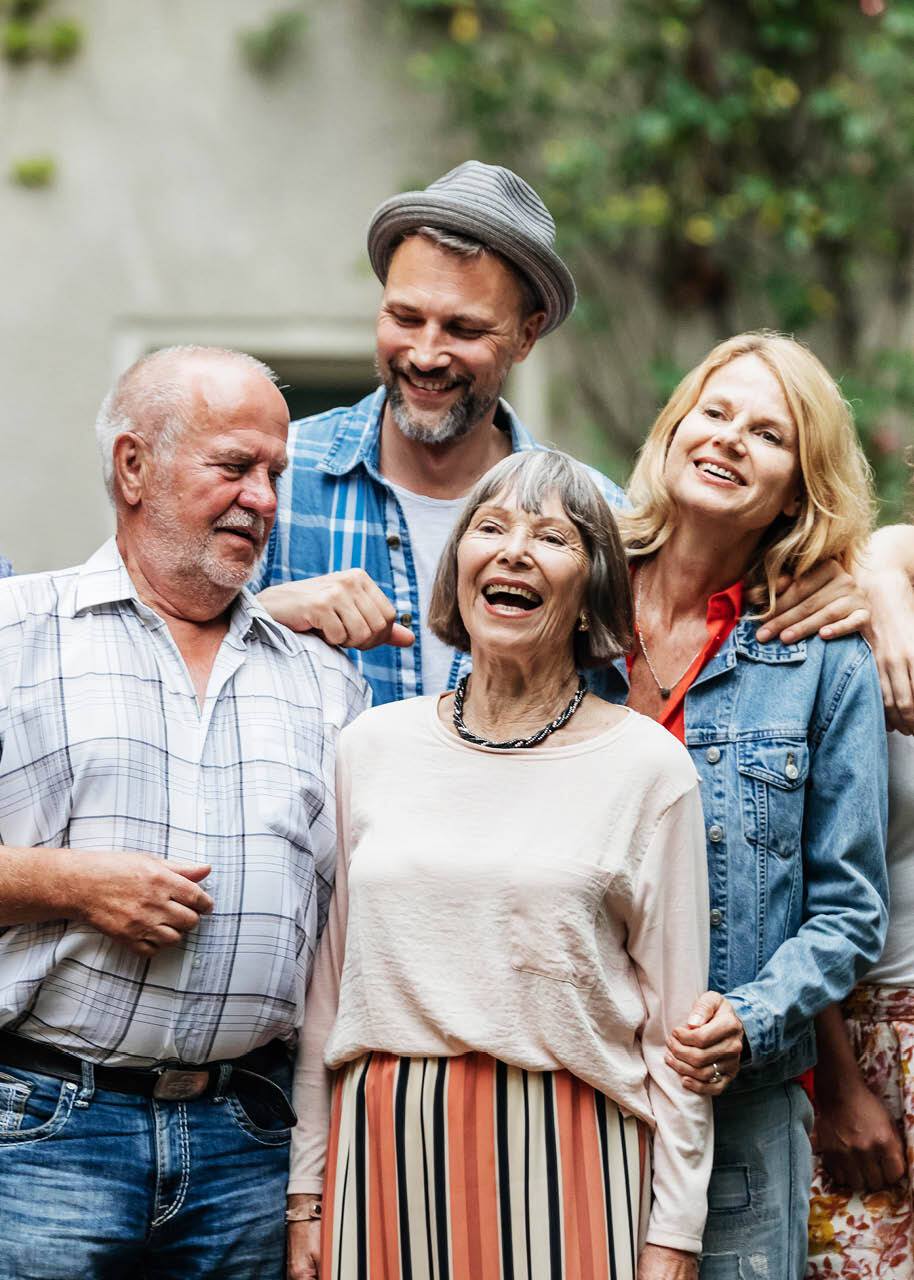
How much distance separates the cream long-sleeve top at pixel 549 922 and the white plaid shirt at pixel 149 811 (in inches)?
5.1

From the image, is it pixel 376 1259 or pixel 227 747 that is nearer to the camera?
pixel 376 1259

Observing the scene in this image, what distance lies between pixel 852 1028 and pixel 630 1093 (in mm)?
607

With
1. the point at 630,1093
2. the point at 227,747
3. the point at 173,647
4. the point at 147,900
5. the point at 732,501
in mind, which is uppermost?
the point at 732,501

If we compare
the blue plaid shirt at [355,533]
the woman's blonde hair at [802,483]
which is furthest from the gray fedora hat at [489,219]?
the woman's blonde hair at [802,483]

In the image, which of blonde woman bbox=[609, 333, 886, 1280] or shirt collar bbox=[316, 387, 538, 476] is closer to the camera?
blonde woman bbox=[609, 333, 886, 1280]

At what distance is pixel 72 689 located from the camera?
2.45 m

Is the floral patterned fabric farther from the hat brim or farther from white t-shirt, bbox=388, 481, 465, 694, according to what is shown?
the hat brim

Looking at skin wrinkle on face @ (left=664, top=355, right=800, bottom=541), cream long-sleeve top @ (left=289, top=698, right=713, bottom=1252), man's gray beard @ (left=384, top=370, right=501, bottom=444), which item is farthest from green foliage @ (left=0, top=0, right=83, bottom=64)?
cream long-sleeve top @ (left=289, top=698, right=713, bottom=1252)

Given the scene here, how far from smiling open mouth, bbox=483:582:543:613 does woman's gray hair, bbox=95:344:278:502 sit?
21.6 inches

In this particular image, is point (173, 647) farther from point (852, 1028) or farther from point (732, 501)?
point (852, 1028)

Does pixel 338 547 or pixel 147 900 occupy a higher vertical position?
pixel 338 547

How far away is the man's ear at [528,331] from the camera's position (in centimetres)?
330

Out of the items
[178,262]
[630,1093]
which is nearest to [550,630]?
[630,1093]

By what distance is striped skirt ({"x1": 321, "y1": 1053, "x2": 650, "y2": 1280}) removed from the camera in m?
2.30
